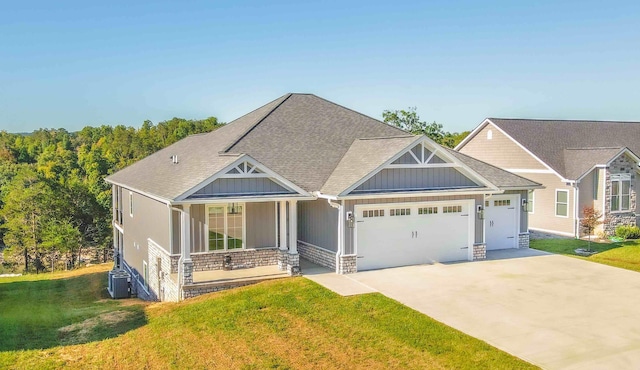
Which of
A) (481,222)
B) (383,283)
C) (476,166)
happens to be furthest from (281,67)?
(383,283)

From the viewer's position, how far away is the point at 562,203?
2486cm

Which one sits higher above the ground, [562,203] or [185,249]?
[562,203]

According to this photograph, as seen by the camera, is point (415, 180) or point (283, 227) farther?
point (415, 180)

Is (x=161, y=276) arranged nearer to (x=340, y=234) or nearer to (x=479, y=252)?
(x=340, y=234)

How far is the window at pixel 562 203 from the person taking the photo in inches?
969

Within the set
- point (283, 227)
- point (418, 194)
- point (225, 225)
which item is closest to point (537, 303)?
point (418, 194)

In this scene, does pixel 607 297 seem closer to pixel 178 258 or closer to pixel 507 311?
pixel 507 311

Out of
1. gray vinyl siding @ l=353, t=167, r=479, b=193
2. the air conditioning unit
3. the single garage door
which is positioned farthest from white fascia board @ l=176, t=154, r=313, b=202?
the air conditioning unit

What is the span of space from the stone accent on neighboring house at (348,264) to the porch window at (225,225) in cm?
326

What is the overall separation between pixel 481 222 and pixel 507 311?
616 cm

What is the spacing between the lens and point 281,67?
27.4 m

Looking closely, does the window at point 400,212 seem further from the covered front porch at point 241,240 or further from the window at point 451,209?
the covered front porch at point 241,240

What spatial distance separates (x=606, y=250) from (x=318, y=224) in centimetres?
1180

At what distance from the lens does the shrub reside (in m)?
23.6
